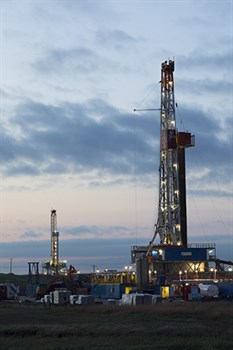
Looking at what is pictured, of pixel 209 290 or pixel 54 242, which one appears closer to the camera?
pixel 209 290

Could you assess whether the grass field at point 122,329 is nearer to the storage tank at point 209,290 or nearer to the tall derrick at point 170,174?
the storage tank at point 209,290

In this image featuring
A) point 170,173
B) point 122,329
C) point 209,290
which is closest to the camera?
point 122,329

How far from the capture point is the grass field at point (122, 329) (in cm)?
2275

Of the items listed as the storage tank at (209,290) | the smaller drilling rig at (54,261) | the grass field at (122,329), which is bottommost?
the grass field at (122,329)

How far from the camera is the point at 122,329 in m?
27.0

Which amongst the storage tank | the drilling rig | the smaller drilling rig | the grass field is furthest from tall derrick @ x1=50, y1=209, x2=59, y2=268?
the grass field

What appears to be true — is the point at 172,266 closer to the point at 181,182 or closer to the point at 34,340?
the point at 181,182

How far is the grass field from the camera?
22755mm

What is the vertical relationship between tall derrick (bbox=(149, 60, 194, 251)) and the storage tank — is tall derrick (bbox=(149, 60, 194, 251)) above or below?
above

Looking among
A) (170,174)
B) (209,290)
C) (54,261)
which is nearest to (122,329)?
(209,290)

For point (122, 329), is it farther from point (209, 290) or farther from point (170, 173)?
point (170, 173)

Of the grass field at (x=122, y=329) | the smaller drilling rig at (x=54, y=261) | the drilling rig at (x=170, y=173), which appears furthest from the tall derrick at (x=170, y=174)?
the smaller drilling rig at (x=54, y=261)

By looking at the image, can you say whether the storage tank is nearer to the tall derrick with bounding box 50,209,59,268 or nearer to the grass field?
the grass field

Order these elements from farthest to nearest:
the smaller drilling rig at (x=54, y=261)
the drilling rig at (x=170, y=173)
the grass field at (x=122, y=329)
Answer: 1. the smaller drilling rig at (x=54, y=261)
2. the drilling rig at (x=170, y=173)
3. the grass field at (x=122, y=329)
